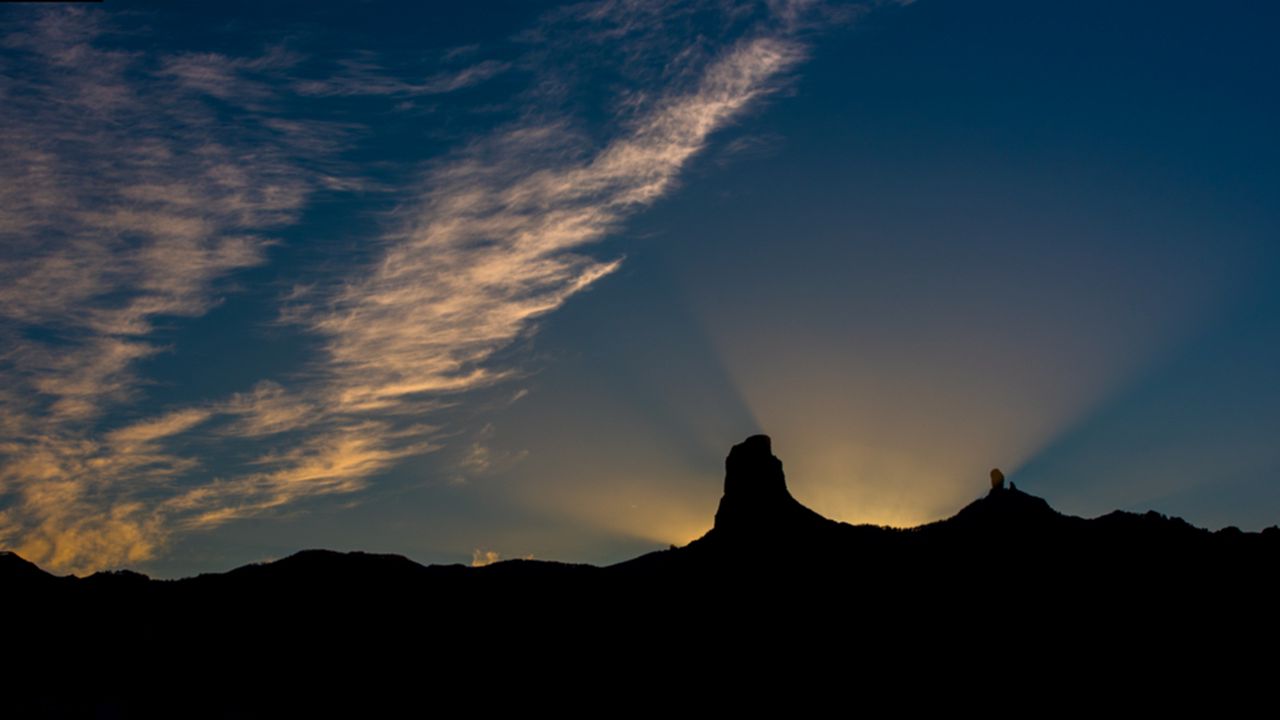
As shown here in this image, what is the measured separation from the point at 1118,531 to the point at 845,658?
3506 cm

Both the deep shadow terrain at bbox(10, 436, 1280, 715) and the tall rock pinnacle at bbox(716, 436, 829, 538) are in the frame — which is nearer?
the deep shadow terrain at bbox(10, 436, 1280, 715)

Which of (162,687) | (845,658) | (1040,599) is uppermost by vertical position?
(1040,599)

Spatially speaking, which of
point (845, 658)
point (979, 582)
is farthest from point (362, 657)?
point (979, 582)

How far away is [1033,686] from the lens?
3039 inches

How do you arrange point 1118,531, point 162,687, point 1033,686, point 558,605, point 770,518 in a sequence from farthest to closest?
point 770,518, point 558,605, point 1118,531, point 162,687, point 1033,686

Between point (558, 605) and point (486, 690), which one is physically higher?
point (558, 605)

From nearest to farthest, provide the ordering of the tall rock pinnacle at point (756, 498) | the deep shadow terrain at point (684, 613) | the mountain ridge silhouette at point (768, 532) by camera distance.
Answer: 1. the deep shadow terrain at point (684, 613)
2. the mountain ridge silhouette at point (768, 532)
3. the tall rock pinnacle at point (756, 498)

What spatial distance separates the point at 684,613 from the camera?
327 feet

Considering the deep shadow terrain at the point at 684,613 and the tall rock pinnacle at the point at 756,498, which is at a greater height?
the tall rock pinnacle at the point at 756,498

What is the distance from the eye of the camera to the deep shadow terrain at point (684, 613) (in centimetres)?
8231

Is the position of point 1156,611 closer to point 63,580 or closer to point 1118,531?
point 1118,531

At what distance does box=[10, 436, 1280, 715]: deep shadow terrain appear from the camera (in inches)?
3241

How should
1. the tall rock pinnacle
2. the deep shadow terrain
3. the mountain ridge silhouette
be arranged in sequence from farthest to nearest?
the tall rock pinnacle
the mountain ridge silhouette
the deep shadow terrain

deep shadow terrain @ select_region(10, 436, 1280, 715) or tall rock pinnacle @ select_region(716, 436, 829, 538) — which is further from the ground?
tall rock pinnacle @ select_region(716, 436, 829, 538)
